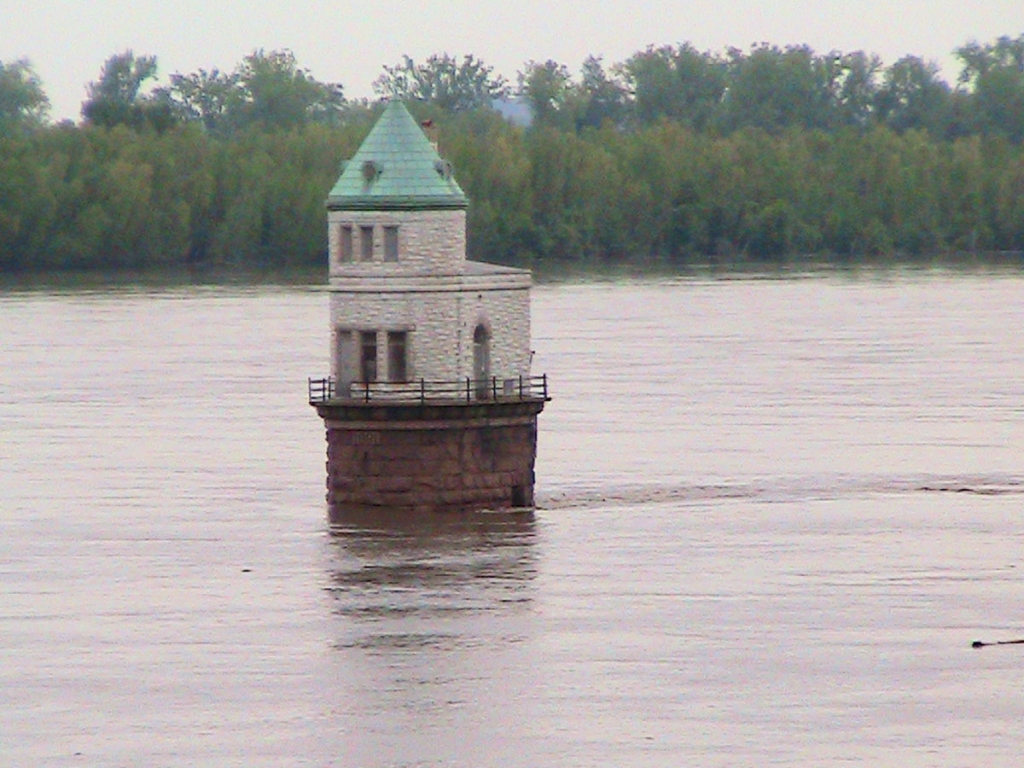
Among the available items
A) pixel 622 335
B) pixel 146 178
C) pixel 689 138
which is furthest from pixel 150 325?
pixel 689 138

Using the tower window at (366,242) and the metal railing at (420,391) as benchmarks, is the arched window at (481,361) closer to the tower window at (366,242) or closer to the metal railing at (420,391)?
the metal railing at (420,391)

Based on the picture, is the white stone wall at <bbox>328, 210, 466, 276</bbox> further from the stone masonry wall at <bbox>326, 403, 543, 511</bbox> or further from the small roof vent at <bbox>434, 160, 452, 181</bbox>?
the stone masonry wall at <bbox>326, 403, 543, 511</bbox>

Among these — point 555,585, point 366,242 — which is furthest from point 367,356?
point 555,585

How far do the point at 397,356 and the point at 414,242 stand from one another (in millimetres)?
2209

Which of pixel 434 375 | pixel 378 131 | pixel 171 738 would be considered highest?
pixel 378 131

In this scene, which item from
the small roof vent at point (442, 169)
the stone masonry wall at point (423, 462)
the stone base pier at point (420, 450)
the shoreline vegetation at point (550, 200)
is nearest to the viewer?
the stone base pier at point (420, 450)

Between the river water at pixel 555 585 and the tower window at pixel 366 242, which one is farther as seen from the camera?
the tower window at pixel 366 242

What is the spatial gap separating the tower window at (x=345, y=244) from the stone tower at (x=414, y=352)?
0.06 ft

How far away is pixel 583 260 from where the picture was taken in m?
178

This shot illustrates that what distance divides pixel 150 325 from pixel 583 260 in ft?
211

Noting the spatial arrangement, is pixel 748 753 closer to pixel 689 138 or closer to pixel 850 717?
pixel 850 717

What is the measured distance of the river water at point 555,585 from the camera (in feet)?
127

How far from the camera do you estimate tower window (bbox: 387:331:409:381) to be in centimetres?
5494

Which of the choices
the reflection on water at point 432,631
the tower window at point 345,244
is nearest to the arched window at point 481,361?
the reflection on water at point 432,631
